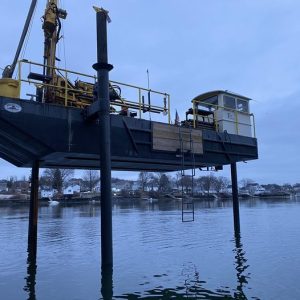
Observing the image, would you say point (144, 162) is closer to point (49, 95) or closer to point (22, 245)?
point (49, 95)

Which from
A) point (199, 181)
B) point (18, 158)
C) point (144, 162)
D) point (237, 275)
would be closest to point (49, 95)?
point (18, 158)

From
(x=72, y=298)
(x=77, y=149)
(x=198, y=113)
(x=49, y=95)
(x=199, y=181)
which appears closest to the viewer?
(x=72, y=298)

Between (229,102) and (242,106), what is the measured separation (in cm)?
99

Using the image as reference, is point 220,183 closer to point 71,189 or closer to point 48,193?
point 71,189

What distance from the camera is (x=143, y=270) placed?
14055 millimetres

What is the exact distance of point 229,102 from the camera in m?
20.0

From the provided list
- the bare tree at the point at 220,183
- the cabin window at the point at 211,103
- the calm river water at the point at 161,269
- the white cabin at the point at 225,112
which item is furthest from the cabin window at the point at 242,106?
the bare tree at the point at 220,183

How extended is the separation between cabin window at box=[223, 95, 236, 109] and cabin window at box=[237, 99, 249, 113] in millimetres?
376

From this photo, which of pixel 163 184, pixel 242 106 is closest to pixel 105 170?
pixel 242 106

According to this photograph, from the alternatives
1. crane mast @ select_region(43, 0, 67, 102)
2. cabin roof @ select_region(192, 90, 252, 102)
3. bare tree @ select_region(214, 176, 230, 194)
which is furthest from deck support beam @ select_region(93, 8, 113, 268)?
bare tree @ select_region(214, 176, 230, 194)

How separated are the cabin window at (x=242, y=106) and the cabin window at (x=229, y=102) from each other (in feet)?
1.23

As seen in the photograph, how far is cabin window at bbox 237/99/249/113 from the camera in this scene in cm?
2039

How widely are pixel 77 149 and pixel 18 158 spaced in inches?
174

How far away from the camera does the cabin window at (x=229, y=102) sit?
19.8m
